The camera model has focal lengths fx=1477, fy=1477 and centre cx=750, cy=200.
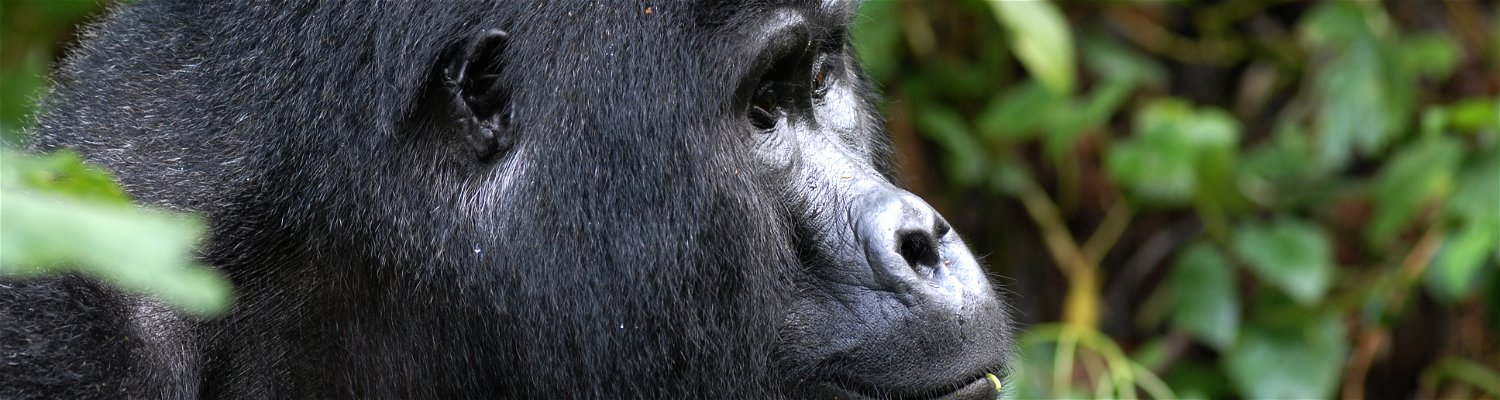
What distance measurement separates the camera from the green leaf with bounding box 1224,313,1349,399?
144 inches

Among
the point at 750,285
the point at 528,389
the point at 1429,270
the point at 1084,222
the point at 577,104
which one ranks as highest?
the point at 577,104

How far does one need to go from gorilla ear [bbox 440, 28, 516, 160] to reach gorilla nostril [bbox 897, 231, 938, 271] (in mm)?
503

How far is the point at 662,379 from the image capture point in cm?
186

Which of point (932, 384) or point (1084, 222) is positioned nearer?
point (932, 384)

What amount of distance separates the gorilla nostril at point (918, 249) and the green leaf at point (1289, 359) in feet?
6.91

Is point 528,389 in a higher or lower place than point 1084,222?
higher

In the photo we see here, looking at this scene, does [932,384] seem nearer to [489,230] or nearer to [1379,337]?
[489,230]

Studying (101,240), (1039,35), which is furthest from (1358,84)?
(101,240)

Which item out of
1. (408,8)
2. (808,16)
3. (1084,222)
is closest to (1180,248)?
(1084,222)

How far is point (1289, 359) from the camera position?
12.3 feet

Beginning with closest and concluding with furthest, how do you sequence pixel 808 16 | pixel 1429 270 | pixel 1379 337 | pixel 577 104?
1. pixel 577 104
2. pixel 808 16
3. pixel 1429 270
4. pixel 1379 337

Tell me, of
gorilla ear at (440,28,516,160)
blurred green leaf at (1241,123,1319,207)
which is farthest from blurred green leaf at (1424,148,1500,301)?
gorilla ear at (440,28,516,160)

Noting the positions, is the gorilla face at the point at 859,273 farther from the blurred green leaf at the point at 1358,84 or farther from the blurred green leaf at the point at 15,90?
the blurred green leaf at the point at 1358,84

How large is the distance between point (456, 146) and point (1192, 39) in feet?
10.8
